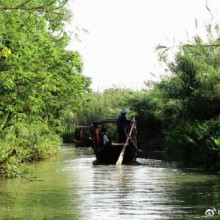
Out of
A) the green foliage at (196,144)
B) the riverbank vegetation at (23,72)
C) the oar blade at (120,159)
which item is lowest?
the oar blade at (120,159)

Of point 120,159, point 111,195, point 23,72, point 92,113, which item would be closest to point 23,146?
point 120,159

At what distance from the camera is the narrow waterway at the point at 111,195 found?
11562 millimetres

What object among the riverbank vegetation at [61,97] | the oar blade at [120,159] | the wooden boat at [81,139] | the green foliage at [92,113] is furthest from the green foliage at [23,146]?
the green foliage at [92,113]

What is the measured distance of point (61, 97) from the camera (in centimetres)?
3030

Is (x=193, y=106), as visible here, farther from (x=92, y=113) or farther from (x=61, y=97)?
(x=92, y=113)

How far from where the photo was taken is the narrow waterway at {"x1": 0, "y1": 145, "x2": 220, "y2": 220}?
11.6 meters

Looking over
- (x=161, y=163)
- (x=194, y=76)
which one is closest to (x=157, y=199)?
(x=161, y=163)

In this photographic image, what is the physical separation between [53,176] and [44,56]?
4.28 m

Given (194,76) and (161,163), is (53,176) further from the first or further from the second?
(194,76)

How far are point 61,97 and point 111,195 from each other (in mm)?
16225

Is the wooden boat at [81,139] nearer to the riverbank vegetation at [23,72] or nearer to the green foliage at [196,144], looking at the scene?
the green foliage at [196,144]

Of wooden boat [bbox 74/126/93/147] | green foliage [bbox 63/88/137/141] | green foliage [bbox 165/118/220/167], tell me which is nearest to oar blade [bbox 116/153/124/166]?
green foliage [bbox 165/118/220/167]

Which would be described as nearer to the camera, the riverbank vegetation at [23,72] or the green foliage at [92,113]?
the riverbank vegetation at [23,72]

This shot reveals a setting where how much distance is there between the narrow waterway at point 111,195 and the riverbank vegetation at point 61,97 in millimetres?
1383
